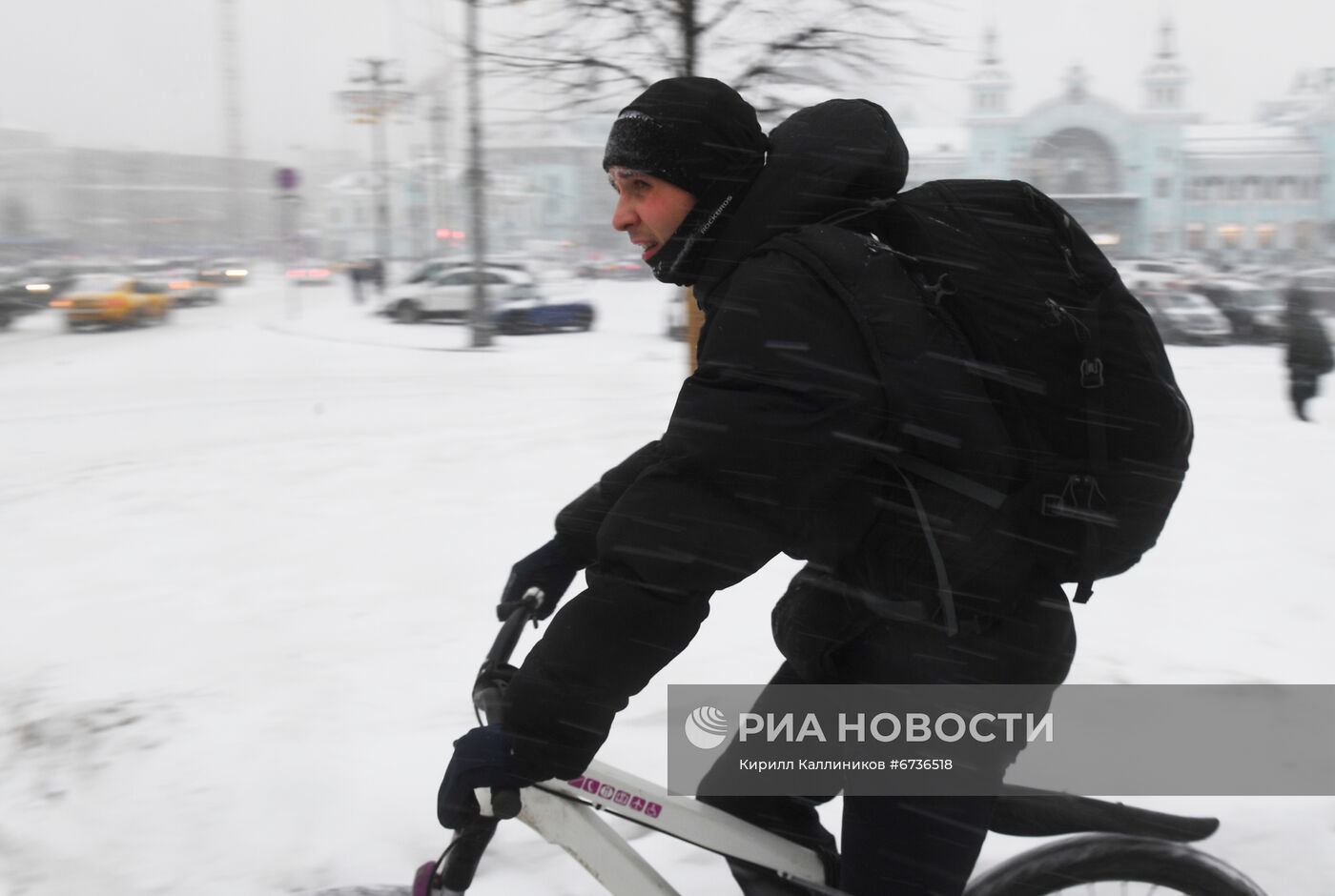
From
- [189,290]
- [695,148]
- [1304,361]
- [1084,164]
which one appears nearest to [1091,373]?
[695,148]

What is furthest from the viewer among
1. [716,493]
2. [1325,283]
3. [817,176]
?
[1325,283]

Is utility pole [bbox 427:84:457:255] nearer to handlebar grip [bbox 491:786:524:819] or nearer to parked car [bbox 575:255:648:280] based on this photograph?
parked car [bbox 575:255:648:280]

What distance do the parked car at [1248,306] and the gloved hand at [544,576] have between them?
23044 mm

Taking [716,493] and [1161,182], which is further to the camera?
[1161,182]

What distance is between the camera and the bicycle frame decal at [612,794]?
193cm

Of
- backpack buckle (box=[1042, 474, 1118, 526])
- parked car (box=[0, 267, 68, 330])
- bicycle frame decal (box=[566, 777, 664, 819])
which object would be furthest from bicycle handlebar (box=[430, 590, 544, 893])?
parked car (box=[0, 267, 68, 330])

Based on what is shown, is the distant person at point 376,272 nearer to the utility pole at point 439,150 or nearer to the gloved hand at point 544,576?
the utility pole at point 439,150

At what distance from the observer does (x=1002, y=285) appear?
1708mm

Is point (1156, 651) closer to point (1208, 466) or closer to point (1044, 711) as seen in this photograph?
point (1044, 711)

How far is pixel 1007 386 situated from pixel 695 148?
1.81 ft

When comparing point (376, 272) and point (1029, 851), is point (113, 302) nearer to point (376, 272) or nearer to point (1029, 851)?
point (376, 272)

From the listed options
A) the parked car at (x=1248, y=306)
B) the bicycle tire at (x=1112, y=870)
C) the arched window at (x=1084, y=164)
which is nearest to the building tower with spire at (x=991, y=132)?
the arched window at (x=1084, y=164)

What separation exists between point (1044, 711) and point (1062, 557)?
0.30 m

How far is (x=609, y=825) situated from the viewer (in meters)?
1.97
